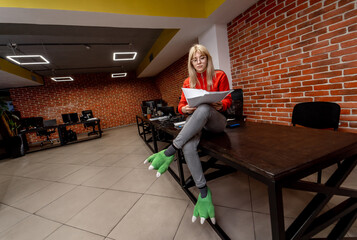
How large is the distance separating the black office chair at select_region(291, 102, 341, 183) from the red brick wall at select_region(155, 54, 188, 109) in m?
3.81

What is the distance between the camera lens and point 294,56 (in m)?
2.09

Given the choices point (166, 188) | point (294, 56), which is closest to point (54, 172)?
point (166, 188)

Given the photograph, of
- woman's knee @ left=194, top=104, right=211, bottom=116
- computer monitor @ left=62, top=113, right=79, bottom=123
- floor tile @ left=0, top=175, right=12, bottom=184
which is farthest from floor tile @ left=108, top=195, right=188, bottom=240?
computer monitor @ left=62, top=113, right=79, bottom=123

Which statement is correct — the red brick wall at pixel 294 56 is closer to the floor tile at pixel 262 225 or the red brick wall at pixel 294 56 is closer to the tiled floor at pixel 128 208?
the tiled floor at pixel 128 208

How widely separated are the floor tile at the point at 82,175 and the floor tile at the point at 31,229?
0.75m

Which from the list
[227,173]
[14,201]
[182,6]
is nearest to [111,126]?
[14,201]

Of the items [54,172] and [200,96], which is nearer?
[200,96]

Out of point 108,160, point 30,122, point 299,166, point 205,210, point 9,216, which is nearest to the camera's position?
point 299,166

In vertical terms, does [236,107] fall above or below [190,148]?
above

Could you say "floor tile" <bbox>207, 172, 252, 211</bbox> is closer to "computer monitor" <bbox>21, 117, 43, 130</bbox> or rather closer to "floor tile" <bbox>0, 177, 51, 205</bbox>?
"floor tile" <bbox>0, 177, 51, 205</bbox>

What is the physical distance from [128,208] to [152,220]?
14.0 inches

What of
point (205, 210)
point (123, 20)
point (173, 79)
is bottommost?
point (205, 210)

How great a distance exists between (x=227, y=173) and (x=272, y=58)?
1.96m

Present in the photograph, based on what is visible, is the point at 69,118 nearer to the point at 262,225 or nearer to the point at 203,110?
the point at 203,110
